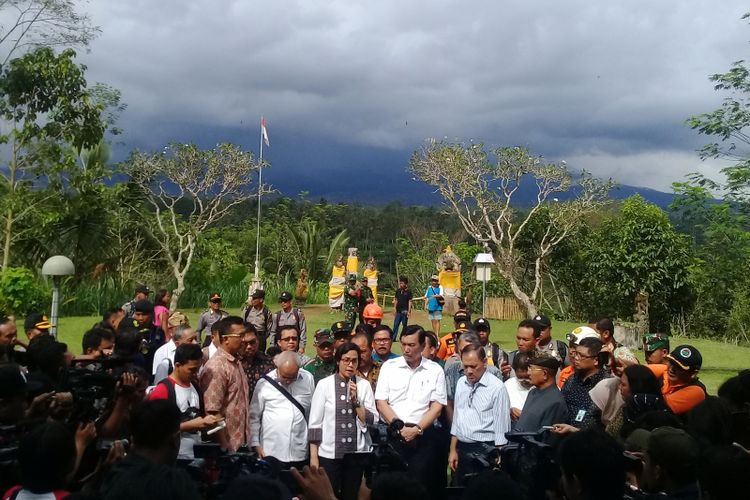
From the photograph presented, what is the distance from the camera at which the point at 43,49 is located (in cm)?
1598

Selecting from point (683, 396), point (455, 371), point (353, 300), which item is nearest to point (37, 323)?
point (455, 371)

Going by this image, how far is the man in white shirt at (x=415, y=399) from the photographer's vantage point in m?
5.86

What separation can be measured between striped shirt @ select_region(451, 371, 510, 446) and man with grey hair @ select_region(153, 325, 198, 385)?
7.50 ft

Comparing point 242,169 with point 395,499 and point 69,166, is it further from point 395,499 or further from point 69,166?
point 395,499

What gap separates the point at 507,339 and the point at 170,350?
469 inches

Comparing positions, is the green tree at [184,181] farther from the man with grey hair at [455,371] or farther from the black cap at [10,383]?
the black cap at [10,383]

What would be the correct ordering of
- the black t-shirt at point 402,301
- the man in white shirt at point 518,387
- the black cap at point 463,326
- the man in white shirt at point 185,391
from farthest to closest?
the black t-shirt at point 402,301
the black cap at point 463,326
the man in white shirt at point 518,387
the man in white shirt at point 185,391

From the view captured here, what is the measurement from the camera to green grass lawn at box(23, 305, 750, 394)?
14117 mm

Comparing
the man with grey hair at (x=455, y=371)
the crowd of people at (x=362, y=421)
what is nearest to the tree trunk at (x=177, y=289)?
the crowd of people at (x=362, y=421)

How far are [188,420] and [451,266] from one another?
1540 centimetres

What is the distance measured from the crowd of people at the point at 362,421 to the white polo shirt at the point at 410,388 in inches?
0.4

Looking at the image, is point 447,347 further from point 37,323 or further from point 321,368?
point 37,323

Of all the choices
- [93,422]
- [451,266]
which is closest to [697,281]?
[451,266]

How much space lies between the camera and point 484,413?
5.63 m
